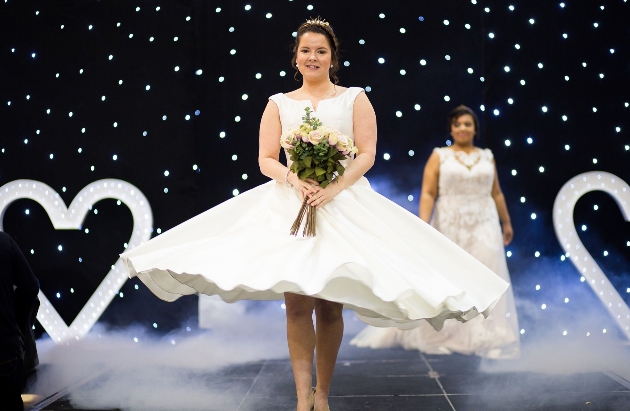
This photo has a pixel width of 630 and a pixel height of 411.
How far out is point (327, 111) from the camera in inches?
140

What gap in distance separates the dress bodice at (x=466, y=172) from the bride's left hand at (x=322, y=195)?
2415 mm

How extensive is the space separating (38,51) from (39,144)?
0.72 metres

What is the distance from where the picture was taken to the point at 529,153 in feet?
19.0

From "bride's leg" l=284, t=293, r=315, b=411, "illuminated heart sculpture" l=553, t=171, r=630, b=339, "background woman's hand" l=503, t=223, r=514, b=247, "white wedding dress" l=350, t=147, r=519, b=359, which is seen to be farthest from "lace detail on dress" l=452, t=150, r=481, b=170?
"bride's leg" l=284, t=293, r=315, b=411

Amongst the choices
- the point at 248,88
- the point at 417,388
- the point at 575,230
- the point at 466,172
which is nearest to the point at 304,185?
the point at 417,388

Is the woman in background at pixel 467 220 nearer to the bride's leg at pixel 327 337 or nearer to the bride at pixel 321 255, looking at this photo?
the bride at pixel 321 255

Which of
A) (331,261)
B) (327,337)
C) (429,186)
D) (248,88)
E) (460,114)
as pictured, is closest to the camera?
(331,261)

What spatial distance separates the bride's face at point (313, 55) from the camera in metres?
3.58

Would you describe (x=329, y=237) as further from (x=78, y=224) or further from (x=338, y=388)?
(x=78, y=224)

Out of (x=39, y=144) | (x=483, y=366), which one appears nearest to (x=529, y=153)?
(x=483, y=366)

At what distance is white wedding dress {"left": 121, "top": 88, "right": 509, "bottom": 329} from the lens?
2.93 metres

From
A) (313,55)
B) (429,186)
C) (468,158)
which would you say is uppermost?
(313,55)

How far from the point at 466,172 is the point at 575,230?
977mm

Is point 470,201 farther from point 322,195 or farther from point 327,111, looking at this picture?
point 322,195
